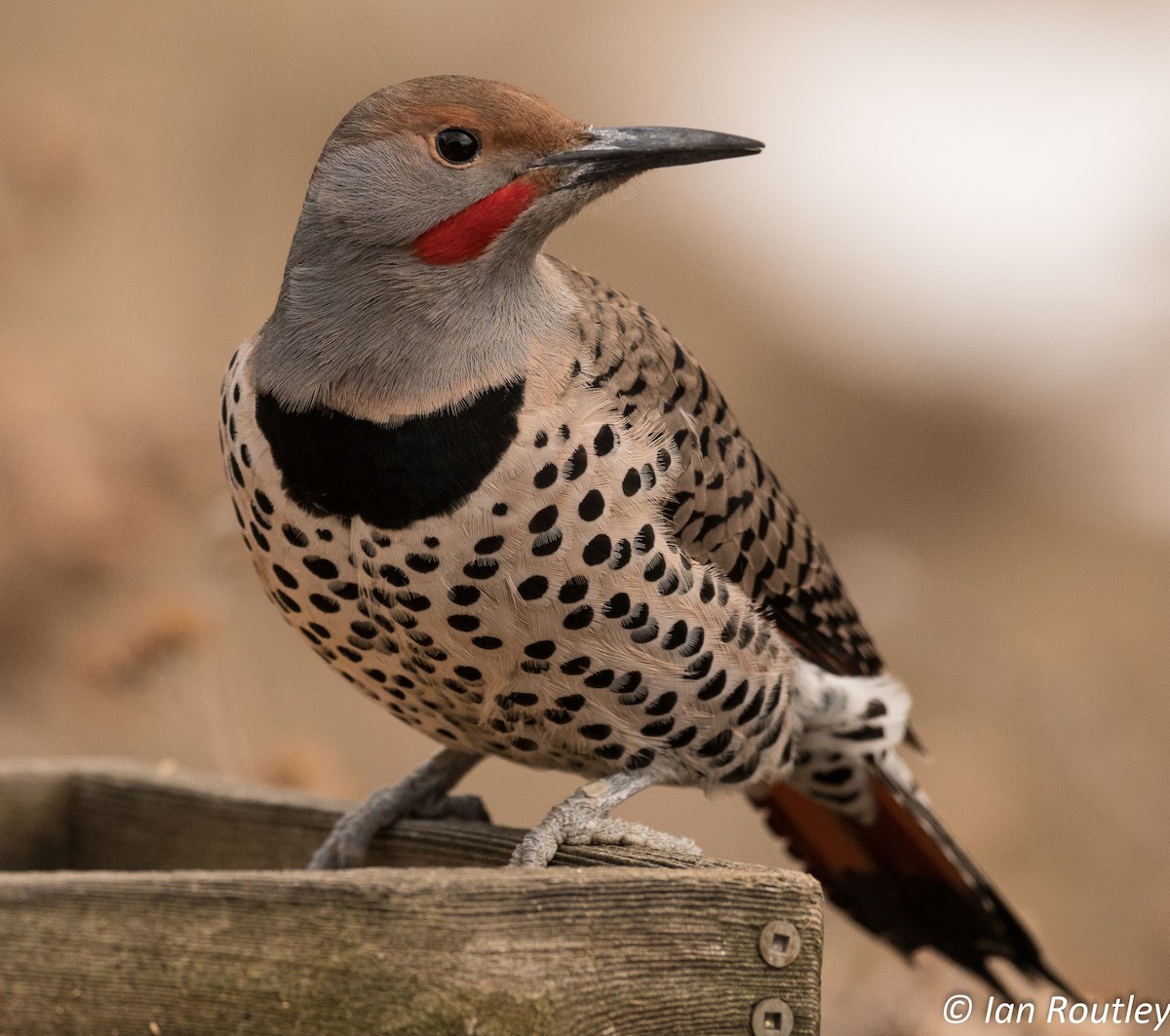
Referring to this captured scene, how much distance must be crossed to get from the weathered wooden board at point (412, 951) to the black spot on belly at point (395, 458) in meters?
0.57

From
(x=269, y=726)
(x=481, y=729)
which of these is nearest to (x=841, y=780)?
(x=481, y=729)

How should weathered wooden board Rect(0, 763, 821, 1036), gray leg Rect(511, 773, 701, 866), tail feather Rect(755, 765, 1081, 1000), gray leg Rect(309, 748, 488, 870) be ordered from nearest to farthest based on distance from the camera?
weathered wooden board Rect(0, 763, 821, 1036) → gray leg Rect(511, 773, 701, 866) → gray leg Rect(309, 748, 488, 870) → tail feather Rect(755, 765, 1081, 1000)

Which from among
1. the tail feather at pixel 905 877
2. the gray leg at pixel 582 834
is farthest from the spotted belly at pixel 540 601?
the tail feather at pixel 905 877

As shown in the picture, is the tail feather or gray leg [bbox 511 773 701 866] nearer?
gray leg [bbox 511 773 701 866]

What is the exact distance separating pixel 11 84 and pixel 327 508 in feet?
9.14

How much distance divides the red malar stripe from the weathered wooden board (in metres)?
0.92

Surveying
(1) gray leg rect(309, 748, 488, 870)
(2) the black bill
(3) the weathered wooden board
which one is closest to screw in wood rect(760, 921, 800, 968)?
(3) the weathered wooden board

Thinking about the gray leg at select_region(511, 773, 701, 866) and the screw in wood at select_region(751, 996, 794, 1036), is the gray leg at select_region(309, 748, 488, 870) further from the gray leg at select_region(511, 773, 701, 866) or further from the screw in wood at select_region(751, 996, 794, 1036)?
the screw in wood at select_region(751, 996, 794, 1036)

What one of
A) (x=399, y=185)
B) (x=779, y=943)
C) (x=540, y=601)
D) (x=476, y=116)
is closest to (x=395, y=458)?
(x=540, y=601)

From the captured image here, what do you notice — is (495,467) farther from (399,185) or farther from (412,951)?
(412,951)

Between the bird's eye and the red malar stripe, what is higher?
the bird's eye

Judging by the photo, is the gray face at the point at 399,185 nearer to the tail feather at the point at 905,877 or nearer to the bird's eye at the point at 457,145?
the bird's eye at the point at 457,145

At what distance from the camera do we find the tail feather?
9.68 feet

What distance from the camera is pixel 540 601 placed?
2.10 meters
